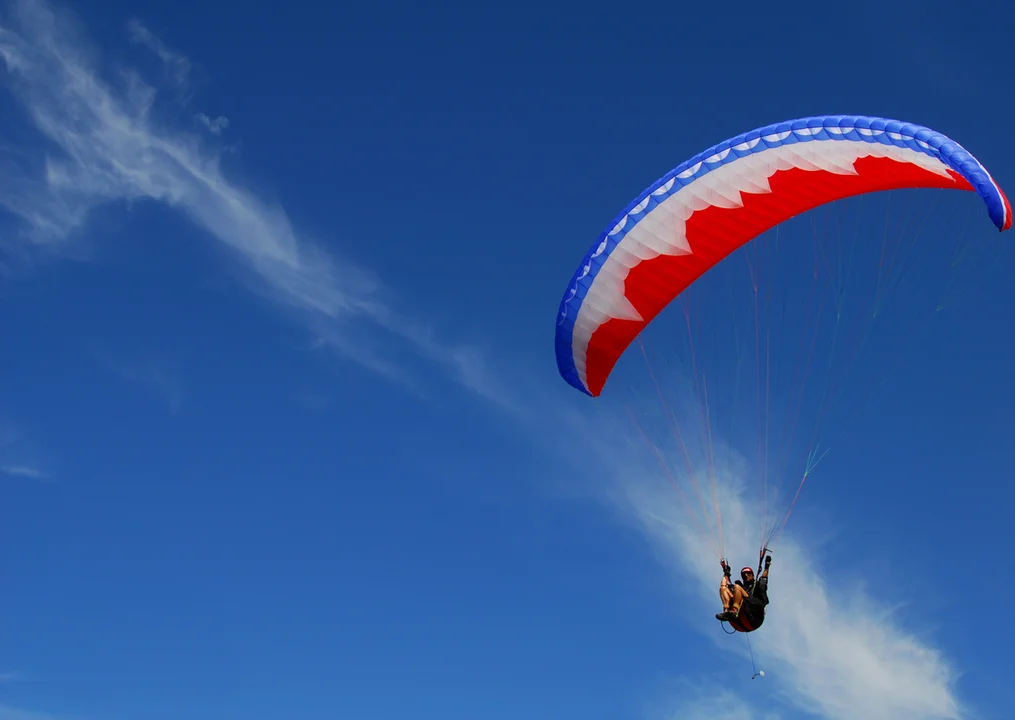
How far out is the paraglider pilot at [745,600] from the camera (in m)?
19.5

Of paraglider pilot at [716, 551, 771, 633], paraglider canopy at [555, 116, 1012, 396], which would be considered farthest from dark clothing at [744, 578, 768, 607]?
paraglider canopy at [555, 116, 1012, 396]

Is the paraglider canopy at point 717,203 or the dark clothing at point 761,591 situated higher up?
the paraglider canopy at point 717,203

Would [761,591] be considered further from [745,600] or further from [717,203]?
[717,203]

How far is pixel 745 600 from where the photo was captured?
64.0ft

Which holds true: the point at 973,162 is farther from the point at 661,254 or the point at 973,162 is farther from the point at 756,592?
the point at 756,592

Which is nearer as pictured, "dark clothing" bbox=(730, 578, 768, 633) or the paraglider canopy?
the paraglider canopy

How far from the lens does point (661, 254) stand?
21.0 m

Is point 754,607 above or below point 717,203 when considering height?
below

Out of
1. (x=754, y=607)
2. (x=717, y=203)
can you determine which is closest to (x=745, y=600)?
(x=754, y=607)

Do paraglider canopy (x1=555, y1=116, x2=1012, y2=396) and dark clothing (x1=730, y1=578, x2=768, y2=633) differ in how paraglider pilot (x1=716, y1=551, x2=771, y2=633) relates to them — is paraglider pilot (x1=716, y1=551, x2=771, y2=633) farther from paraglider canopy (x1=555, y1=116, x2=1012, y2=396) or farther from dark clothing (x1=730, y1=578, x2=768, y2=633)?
paraglider canopy (x1=555, y1=116, x2=1012, y2=396)

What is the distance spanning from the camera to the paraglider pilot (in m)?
19.5

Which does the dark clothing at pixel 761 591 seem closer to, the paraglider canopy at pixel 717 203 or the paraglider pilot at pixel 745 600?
the paraglider pilot at pixel 745 600

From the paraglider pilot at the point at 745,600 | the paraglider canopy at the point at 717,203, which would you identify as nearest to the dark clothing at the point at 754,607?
the paraglider pilot at the point at 745,600

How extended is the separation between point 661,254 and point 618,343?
217 centimetres
